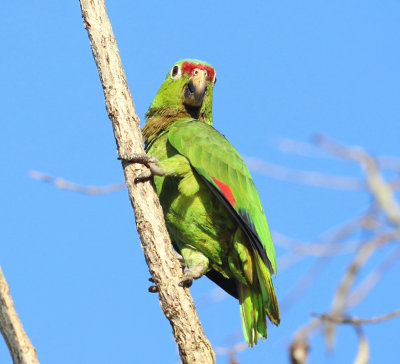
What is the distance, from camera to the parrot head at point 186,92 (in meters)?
4.33

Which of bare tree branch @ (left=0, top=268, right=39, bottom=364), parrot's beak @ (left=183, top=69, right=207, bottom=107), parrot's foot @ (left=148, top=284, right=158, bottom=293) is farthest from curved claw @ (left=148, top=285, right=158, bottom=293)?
parrot's beak @ (left=183, top=69, right=207, bottom=107)

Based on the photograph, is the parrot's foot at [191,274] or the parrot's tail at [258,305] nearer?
the parrot's foot at [191,274]

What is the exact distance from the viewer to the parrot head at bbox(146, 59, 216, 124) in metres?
4.33

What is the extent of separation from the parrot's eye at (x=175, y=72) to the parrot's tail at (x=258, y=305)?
164cm

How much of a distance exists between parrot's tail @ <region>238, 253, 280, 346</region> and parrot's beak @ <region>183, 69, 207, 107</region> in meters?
1.36

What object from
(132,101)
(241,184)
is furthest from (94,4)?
(241,184)

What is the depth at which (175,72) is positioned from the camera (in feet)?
14.8

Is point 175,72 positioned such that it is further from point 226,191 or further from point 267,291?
point 267,291

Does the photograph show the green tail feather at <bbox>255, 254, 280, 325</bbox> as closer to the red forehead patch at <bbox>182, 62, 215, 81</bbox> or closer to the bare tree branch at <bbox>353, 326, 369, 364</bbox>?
the red forehead patch at <bbox>182, 62, 215, 81</bbox>

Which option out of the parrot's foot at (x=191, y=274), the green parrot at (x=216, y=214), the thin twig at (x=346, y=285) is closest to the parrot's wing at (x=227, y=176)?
the green parrot at (x=216, y=214)

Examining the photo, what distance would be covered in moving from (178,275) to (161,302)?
6.6 inches

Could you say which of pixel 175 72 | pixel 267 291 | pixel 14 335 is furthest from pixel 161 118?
pixel 14 335

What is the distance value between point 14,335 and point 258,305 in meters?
1.95

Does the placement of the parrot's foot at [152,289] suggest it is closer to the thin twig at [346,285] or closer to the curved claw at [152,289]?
the curved claw at [152,289]
